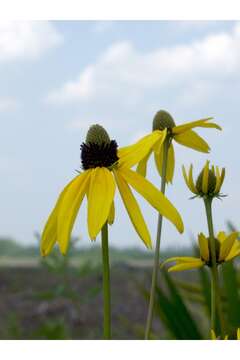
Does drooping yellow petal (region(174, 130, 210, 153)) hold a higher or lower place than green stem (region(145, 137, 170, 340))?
higher

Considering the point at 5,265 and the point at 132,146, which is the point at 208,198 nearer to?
the point at 132,146

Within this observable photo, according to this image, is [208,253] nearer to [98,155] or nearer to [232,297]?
[98,155]

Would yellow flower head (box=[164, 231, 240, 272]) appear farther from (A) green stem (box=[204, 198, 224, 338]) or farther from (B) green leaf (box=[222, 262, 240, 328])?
(B) green leaf (box=[222, 262, 240, 328])

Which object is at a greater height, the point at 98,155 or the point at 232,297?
the point at 98,155

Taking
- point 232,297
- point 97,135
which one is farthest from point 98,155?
point 232,297

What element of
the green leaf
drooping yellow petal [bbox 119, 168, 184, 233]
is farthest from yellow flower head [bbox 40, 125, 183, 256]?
the green leaf
